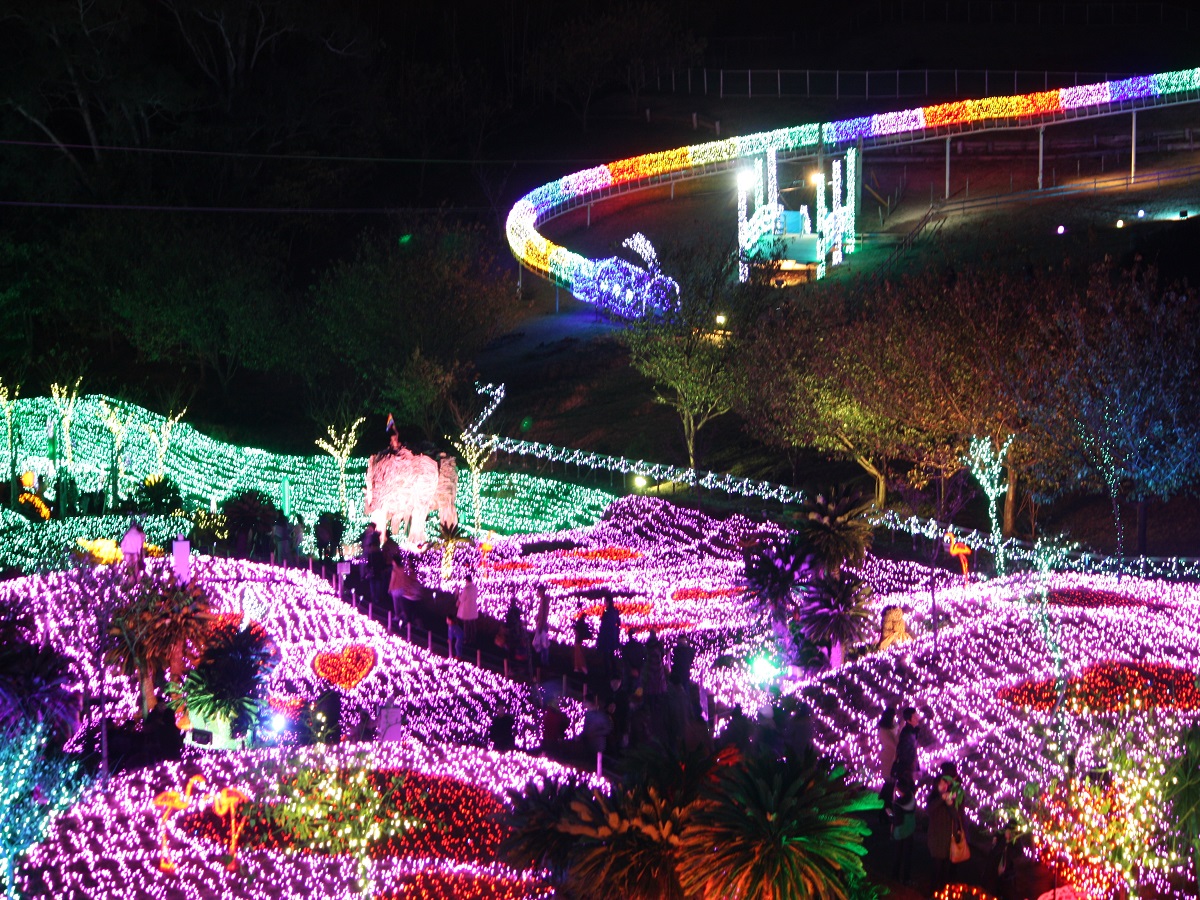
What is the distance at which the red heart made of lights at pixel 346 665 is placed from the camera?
20.4m

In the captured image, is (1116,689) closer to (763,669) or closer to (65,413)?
(763,669)

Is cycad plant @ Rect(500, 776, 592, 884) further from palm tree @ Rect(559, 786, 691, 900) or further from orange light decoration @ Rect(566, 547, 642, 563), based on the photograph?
orange light decoration @ Rect(566, 547, 642, 563)

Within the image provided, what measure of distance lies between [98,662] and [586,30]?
2438 inches

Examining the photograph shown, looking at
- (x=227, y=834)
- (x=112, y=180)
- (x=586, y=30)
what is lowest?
(x=227, y=834)

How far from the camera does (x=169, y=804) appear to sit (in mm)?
14445

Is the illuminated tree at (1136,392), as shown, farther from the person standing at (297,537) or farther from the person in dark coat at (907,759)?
the person standing at (297,537)

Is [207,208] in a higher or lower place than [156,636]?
higher

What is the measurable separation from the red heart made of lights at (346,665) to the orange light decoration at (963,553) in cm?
1034

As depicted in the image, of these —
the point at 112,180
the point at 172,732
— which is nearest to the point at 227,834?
the point at 172,732

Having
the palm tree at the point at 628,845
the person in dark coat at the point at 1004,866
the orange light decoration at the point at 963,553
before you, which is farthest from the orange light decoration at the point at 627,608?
the palm tree at the point at 628,845

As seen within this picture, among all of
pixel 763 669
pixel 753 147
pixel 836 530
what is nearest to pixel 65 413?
pixel 753 147

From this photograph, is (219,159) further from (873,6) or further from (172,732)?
(172,732)

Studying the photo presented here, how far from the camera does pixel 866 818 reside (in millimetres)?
14047

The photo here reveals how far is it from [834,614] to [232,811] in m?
8.61
